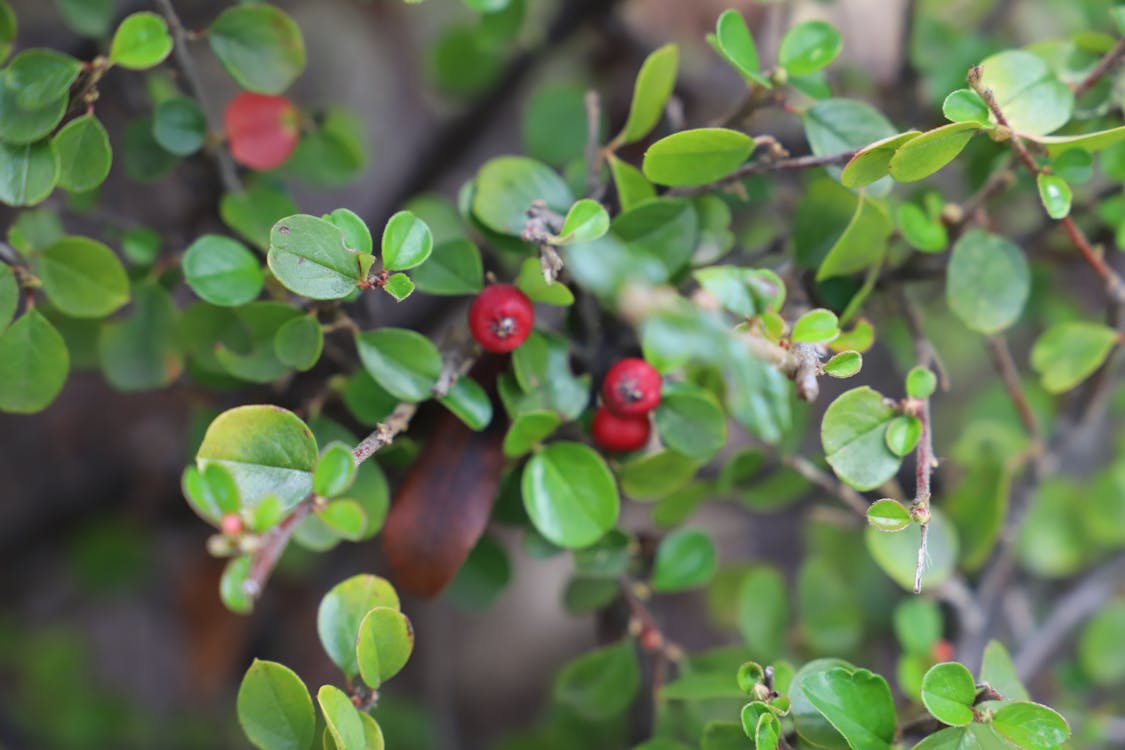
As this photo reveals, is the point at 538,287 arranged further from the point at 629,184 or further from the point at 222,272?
the point at 222,272

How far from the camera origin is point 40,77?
0.65 metres

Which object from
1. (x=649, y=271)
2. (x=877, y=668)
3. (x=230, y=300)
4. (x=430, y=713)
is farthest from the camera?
(x=430, y=713)

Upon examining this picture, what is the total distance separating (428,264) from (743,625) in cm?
50

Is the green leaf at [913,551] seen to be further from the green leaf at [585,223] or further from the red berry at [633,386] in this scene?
the green leaf at [585,223]

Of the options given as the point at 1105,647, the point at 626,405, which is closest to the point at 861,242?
the point at 626,405

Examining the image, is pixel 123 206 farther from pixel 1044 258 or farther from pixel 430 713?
pixel 1044 258

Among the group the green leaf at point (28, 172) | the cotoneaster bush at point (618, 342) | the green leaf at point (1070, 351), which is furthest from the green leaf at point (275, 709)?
the green leaf at point (1070, 351)

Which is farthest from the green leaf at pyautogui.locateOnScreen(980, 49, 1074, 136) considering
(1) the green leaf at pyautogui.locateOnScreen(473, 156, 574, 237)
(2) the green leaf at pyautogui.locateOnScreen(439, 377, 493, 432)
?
(2) the green leaf at pyautogui.locateOnScreen(439, 377, 493, 432)

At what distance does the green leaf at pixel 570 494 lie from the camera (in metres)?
0.71

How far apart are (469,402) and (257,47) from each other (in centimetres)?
34

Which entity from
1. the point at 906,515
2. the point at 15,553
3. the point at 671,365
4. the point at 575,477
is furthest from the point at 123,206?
the point at 906,515

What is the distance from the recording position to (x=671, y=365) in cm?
56

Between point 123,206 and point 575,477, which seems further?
point 123,206

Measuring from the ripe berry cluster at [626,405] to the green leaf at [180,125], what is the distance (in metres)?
0.40
